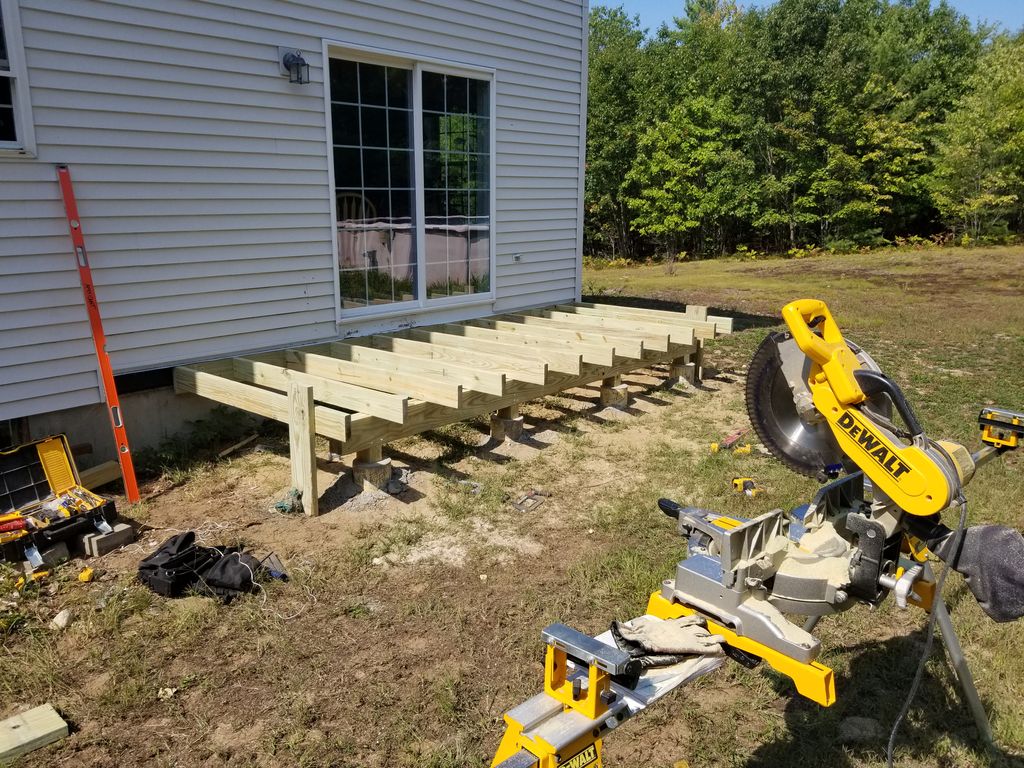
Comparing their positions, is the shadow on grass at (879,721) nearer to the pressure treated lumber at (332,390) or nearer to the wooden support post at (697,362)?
the pressure treated lumber at (332,390)

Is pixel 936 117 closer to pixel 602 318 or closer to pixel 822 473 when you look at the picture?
pixel 602 318

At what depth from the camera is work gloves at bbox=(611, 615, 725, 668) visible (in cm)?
176

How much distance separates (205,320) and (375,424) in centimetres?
217

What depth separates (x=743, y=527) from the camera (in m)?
1.94

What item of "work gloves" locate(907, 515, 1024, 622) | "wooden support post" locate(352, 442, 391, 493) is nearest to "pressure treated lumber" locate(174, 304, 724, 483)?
"wooden support post" locate(352, 442, 391, 493)

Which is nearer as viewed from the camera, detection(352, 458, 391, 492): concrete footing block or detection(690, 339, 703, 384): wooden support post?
detection(352, 458, 391, 492): concrete footing block

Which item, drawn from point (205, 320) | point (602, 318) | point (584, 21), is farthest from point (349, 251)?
point (584, 21)

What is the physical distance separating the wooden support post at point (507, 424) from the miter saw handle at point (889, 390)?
4.10 meters

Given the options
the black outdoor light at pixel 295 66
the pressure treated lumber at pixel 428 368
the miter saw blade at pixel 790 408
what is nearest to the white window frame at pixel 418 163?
the black outdoor light at pixel 295 66

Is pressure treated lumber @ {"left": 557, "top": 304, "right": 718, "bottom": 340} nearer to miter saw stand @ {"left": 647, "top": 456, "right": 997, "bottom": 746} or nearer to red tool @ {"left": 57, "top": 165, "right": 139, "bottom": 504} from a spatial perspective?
red tool @ {"left": 57, "top": 165, "right": 139, "bottom": 504}

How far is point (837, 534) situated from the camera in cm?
211

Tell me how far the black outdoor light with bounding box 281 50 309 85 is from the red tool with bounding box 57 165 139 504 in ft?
6.63

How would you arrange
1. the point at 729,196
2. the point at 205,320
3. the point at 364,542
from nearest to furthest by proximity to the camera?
1. the point at 364,542
2. the point at 205,320
3. the point at 729,196

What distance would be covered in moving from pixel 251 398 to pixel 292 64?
2.98m
